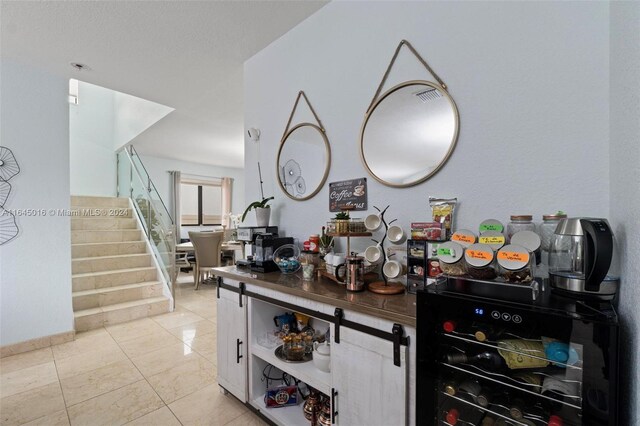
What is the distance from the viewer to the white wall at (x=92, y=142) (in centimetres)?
572

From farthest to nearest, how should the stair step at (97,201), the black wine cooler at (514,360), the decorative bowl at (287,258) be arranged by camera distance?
1. the stair step at (97,201)
2. the decorative bowl at (287,258)
3. the black wine cooler at (514,360)

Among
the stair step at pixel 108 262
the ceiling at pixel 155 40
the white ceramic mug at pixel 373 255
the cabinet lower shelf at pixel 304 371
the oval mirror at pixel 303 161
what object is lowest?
the cabinet lower shelf at pixel 304 371

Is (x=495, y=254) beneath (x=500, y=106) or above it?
beneath

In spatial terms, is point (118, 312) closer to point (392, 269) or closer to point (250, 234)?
point (250, 234)

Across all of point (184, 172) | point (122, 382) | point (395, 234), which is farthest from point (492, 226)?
point (184, 172)

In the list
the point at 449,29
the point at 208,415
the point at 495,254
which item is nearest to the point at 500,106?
the point at 449,29

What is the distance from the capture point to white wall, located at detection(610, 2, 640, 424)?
26.3 inches

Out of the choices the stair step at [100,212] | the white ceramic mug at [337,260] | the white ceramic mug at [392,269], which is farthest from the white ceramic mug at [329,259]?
the stair step at [100,212]

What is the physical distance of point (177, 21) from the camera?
203 cm

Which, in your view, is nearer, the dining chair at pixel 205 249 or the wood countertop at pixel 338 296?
the wood countertop at pixel 338 296

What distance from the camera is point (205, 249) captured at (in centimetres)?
472

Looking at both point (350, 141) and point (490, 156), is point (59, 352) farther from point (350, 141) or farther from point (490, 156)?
point (490, 156)

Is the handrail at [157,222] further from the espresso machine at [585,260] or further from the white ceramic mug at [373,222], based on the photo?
the espresso machine at [585,260]

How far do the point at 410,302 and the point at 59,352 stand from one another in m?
3.35
